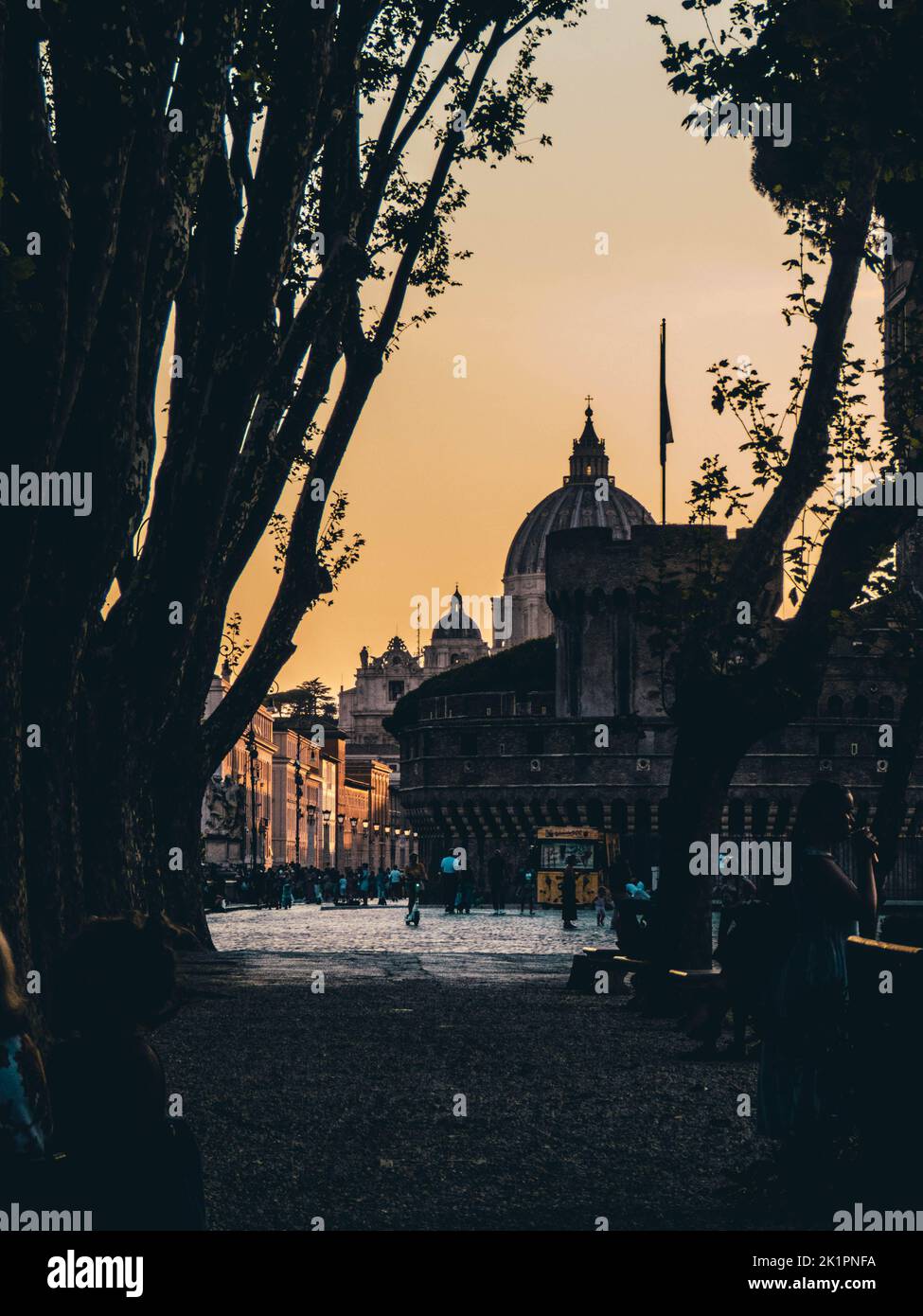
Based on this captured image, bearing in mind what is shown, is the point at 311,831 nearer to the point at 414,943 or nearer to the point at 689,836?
the point at 414,943

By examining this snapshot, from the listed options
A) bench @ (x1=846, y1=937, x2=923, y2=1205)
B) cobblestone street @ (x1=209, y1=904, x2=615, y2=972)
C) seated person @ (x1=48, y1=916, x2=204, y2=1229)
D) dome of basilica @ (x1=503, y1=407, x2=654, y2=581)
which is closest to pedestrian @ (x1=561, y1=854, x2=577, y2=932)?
cobblestone street @ (x1=209, y1=904, x2=615, y2=972)

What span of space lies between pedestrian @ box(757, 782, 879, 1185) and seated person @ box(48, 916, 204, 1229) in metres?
3.48

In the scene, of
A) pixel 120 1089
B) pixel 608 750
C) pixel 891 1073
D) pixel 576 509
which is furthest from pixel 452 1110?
pixel 576 509

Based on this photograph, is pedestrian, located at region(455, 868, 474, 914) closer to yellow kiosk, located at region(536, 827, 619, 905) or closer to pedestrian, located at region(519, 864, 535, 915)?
pedestrian, located at region(519, 864, 535, 915)

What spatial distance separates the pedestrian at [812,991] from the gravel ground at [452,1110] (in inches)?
14.2

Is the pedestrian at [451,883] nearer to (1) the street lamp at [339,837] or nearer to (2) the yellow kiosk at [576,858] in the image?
(2) the yellow kiosk at [576,858]

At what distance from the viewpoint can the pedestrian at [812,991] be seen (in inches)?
285

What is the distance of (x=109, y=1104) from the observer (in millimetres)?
4203

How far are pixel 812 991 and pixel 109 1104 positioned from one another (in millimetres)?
3752

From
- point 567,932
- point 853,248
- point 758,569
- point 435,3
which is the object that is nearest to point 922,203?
point 853,248

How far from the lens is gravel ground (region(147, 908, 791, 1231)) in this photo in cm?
744

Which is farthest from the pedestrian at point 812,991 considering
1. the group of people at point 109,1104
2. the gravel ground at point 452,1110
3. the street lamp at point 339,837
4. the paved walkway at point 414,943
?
the street lamp at point 339,837
